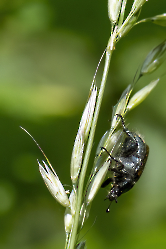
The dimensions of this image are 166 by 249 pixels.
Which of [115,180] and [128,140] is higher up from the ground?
[128,140]

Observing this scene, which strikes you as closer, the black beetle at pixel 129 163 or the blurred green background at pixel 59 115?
the black beetle at pixel 129 163

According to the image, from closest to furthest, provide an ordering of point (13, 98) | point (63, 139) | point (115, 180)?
point (115, 180) → point (13, 98) → point (63, 139)

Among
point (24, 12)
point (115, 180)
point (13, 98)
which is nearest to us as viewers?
point (115, 180)

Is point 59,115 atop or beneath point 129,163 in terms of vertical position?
beneath

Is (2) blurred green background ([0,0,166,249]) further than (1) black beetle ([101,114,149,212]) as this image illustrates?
Yes

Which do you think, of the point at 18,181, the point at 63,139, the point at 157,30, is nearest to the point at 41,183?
the point at 18,181

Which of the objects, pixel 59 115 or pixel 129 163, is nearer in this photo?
pixel 129 163

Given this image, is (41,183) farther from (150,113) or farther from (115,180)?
(150,113)

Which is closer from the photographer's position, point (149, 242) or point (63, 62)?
point (149, 242)
